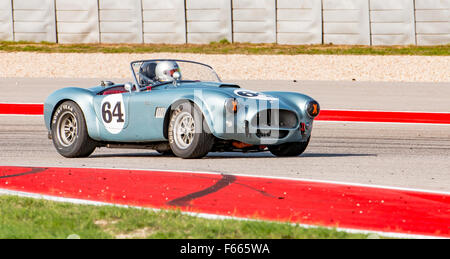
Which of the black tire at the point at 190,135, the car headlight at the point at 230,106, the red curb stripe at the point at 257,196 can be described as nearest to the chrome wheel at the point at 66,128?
the black tire at the point at 190,135

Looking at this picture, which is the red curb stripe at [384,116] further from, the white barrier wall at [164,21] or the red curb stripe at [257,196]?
the white barrier wall at [164,21]

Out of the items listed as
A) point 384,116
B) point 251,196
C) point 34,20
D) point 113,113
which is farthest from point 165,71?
point 34,20

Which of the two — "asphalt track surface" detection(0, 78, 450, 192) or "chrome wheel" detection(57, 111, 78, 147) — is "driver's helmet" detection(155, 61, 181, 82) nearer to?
"asphalt track surface" detection(0, 78, 450, 192)

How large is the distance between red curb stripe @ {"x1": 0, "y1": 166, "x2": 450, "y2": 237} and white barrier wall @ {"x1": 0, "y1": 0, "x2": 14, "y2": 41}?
19701 millimetres

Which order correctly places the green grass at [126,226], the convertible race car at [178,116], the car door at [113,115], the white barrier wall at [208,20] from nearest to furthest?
the green grass at [126,226], the convertible race car at [178,116], the car door at [113,115], the white barrier wall at [208,20]

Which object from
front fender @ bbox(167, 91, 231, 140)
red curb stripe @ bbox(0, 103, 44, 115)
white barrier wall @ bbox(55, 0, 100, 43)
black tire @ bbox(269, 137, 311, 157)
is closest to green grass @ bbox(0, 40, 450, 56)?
white barrier wall @ bbox(55, 0, 100, 43)

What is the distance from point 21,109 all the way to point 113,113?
6755mm

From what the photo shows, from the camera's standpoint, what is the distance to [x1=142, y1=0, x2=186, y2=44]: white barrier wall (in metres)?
26.2

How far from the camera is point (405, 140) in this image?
1212 cm

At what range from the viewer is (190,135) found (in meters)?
9.35

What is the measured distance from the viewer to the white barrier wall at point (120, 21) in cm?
2658

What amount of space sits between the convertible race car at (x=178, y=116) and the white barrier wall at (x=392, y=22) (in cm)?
1493
